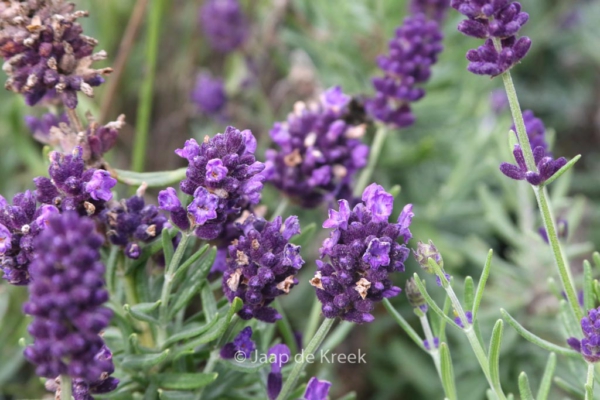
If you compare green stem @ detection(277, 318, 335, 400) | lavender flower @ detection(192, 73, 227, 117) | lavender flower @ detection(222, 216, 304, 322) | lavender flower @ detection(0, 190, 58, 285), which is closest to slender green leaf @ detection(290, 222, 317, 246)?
lavender flower @ detection(222, 216, 304, 322)

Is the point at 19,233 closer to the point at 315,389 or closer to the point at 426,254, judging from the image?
the point at 315,389

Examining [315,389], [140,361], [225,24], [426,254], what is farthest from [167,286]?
[225,24]

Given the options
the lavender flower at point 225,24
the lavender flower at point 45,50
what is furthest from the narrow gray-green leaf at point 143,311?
the lavender flower at point 225,24

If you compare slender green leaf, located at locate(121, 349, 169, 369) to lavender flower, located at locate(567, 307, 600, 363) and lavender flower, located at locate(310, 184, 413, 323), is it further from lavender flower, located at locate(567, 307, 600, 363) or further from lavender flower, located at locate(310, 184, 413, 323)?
lavender flower, located at locate(567, 307, 600, 363)

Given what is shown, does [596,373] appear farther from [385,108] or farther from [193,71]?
[193,71]

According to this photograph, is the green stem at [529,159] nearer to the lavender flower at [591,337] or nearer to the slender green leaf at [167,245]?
the lavender flower at [591,337]
